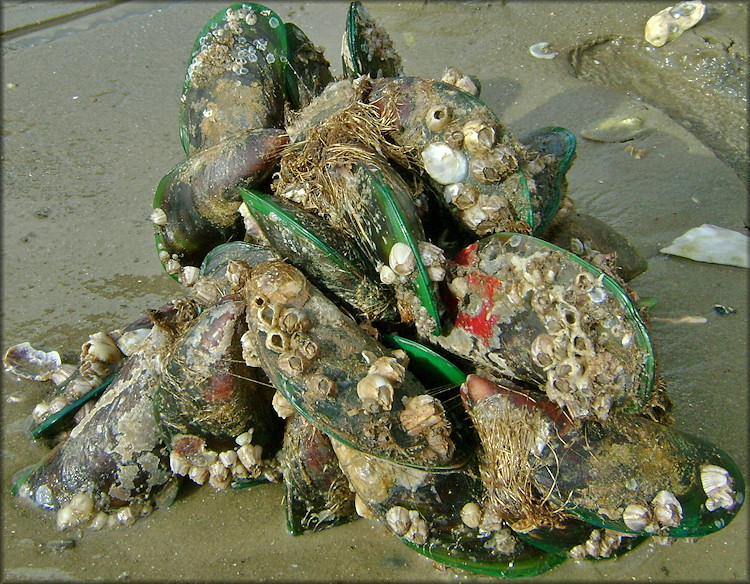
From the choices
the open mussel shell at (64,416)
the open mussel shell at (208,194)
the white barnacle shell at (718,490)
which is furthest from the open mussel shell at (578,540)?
the open mussel shell at (64,416)

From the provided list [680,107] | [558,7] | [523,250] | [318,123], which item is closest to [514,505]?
[523,250]

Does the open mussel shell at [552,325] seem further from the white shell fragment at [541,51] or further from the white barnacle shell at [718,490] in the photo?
the white shell fragment at [541,51]

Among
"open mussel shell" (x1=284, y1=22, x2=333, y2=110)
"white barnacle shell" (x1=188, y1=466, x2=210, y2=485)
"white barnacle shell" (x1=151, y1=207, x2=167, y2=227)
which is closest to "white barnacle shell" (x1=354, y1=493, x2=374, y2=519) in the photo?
"white barnacle shell" (x1=188, y1=466, x2=210, y2=485)

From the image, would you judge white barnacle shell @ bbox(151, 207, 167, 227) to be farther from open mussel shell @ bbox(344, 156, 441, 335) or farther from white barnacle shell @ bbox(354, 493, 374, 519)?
white barnacle shell @ bbox(354, 493, 374, 519)

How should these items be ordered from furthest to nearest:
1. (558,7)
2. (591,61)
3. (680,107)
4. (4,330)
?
(558,7) → (591,61) → (680,107) → (4,330)

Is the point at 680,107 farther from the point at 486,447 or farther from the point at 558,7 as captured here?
the point at 486,447

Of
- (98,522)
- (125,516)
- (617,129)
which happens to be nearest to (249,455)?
(125,516)
